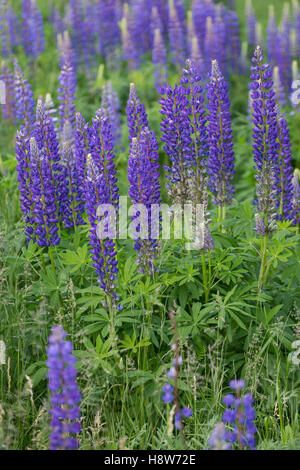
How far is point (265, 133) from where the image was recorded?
403 centimetres

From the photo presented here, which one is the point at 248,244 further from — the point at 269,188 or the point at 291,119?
the point at 291,119

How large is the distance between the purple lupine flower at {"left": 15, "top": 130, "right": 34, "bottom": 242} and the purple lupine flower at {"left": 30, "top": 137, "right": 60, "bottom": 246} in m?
0.03

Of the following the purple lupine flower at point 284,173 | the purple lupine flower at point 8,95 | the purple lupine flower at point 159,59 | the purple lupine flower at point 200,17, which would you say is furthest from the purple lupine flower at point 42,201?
the purple lupine flower at point 200,17

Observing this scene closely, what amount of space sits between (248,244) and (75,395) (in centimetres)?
185

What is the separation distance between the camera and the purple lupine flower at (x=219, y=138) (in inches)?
169

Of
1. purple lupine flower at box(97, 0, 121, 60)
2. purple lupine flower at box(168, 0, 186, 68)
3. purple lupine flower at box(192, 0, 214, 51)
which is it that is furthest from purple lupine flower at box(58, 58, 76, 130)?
purple lupine flower at box(97, 0, 121, 60)

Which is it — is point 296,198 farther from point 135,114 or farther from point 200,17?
point 200,17

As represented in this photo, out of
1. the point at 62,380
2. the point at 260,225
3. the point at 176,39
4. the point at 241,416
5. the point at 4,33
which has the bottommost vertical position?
the point at 241,416

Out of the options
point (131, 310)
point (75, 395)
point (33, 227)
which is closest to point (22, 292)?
point (33, 227)

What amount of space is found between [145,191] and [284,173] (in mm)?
1242

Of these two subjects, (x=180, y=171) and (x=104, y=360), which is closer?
(x=104, y=360)

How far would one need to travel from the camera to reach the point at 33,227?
408cm

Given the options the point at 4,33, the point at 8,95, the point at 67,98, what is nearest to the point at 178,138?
the point at 67,98

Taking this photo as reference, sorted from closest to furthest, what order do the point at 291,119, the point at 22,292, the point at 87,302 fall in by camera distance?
the point at 87,302 < the point at 22,292 < the point at 291,119
